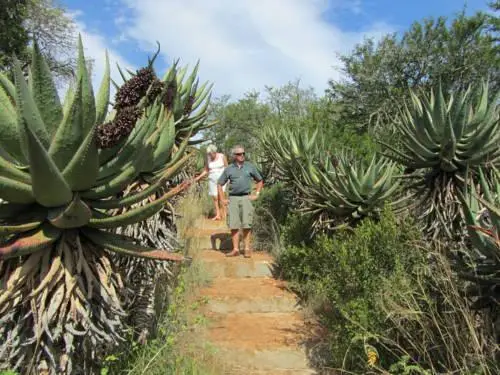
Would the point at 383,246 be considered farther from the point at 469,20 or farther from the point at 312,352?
the point at 469,20

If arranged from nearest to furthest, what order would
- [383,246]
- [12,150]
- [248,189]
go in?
1. [12,150]
2. [383,246]
3. [248,189]

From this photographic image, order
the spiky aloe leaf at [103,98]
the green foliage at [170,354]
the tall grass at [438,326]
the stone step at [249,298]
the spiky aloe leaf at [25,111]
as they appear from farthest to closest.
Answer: the stone step at [249,298] < the green foliage at [170,354] < the tall grass at [438,326] < the spiky aloe leaf at [103,98] < the spiky aloe leaf at [25,111]

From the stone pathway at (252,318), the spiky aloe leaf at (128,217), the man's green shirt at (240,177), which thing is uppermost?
the man's green shirt at (240,177)

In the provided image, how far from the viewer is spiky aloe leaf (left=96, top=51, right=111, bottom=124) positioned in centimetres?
274

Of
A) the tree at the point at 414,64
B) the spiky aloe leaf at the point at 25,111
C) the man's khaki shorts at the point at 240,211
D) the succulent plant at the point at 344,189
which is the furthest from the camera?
the tree at the point at 414,64

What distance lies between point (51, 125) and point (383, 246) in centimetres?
323

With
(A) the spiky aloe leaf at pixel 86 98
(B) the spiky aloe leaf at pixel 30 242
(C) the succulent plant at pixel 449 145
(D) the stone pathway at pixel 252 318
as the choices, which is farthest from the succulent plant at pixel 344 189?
(B) the spiky aloe leaf at pixel 30 242

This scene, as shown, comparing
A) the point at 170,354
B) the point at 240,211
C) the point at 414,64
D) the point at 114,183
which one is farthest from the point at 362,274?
the point at 414,64

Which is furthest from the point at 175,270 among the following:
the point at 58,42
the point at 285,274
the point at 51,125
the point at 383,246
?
the point at 58,42

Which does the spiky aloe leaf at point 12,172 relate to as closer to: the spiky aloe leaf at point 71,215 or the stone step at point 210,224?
the spiky aloe leaf at point 71,215

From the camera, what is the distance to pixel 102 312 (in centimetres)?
256

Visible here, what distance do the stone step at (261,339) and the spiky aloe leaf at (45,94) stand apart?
3.48 meters

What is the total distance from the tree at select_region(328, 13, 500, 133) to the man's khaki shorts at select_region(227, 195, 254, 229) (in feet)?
43.9

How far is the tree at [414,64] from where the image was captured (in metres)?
20.3
